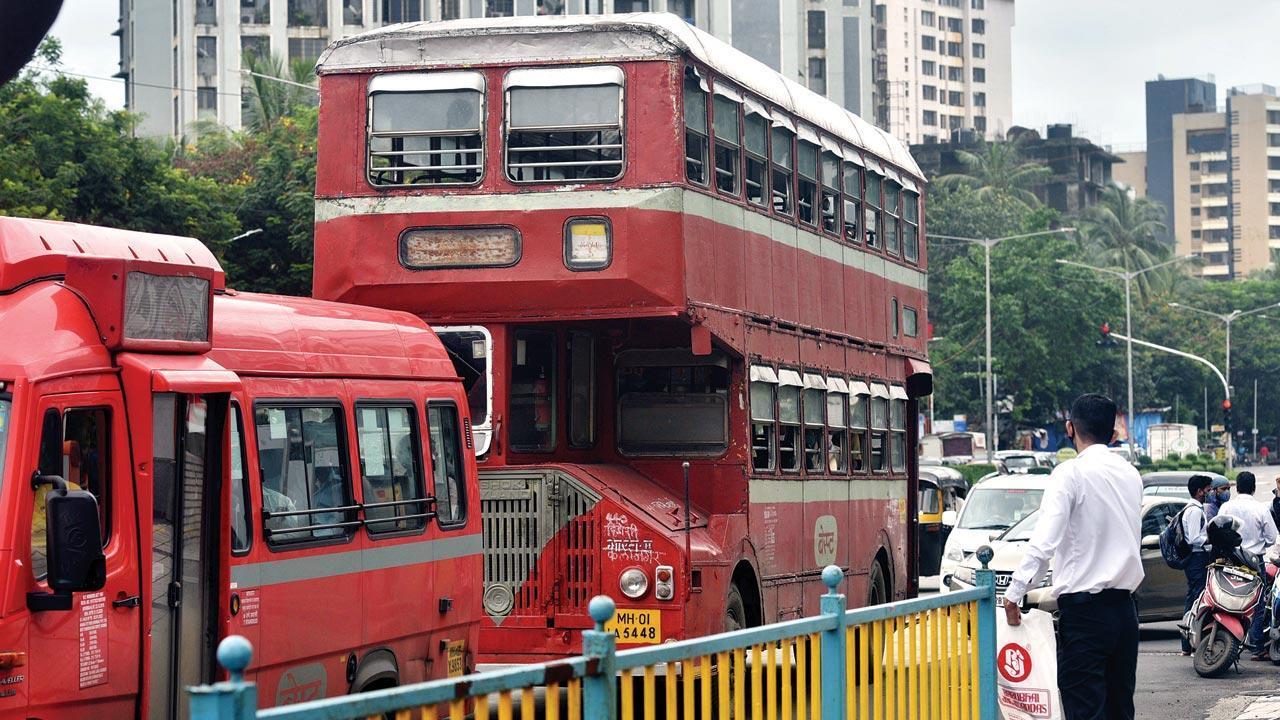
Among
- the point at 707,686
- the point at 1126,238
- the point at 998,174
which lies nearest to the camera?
the point at 707,686

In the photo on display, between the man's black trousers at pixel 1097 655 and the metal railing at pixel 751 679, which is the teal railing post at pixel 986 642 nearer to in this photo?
the metal railing at pixel 751 679

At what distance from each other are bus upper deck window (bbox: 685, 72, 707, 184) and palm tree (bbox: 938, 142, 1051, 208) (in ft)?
254

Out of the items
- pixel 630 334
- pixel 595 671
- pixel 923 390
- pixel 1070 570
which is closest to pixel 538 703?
pixel 595 671

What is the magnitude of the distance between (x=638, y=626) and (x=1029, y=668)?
437 centimetres

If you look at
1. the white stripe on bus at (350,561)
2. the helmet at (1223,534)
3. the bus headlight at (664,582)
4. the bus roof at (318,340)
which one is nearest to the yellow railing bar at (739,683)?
the white stripe on bus at (350,561)

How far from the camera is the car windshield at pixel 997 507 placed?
21688 millimetres

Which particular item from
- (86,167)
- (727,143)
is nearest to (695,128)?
(727,143)

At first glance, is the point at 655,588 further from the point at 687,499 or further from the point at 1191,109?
the point at 1191,109

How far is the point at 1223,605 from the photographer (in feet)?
52.3

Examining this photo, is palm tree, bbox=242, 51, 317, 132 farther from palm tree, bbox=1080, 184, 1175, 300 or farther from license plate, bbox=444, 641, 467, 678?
license plate, bbox=444, 641, 467, 678

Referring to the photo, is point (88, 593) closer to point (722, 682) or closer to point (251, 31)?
point (722, 682)

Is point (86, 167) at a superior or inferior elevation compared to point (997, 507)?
superior

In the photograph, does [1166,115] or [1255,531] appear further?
[1166,115]

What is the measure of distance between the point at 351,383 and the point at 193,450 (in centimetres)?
159
